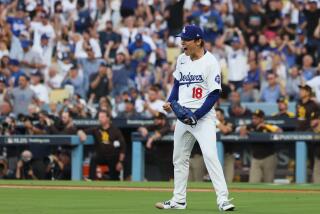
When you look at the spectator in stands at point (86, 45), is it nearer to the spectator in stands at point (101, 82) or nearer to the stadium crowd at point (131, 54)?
the stadium crowd at point (131, 54)

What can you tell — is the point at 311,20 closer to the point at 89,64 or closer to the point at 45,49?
the point at 89,64

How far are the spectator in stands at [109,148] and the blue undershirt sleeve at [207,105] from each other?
10367 mm

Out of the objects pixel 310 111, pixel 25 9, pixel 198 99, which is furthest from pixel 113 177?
pixel 198 99

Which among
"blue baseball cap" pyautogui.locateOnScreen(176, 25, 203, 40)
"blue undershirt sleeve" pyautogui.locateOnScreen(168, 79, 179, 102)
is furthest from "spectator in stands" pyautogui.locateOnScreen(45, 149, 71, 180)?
"blue baseball cap" pyautogui.locateOnScreen(176, 25, 203, 40)

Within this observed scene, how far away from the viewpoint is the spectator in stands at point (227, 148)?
20906 mm

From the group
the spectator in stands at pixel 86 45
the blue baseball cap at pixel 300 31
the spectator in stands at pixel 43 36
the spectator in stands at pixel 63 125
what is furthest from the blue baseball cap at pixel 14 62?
the blue baseball cap at pixel 300 31

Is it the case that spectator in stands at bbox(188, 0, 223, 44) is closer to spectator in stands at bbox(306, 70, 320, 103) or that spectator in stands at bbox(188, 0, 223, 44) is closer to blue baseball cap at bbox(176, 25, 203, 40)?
spectator in stands at bbox(306, 70, 320, 103)

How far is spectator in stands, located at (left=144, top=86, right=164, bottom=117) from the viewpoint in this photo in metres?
22.5

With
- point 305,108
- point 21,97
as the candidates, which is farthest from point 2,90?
point 305,108

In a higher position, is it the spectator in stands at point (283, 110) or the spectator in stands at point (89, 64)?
the spectator in stands at point (89, 64)

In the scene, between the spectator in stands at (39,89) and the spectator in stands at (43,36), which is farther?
the spectator in stands at (43,36)

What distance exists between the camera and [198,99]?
1150 cm

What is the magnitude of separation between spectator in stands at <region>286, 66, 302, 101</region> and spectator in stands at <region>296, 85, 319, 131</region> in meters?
1.57

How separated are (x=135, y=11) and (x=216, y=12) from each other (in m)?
2.61
